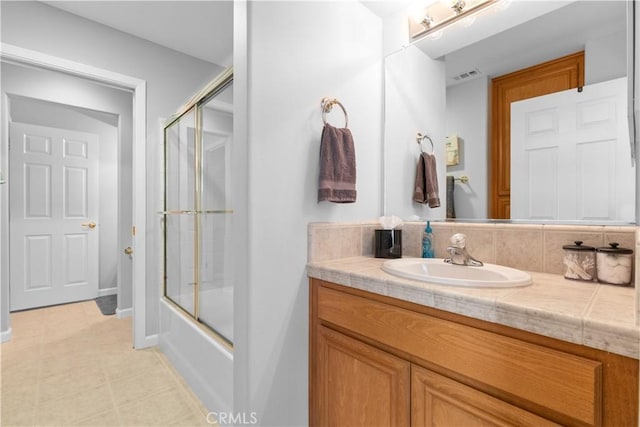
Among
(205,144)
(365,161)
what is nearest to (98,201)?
(205,144)

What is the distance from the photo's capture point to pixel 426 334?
2.88 feet

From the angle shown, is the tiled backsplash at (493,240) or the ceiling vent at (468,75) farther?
the ceiling vent at (468,75)

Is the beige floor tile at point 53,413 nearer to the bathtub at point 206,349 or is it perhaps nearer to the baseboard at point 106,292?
the bathtub at point 206,349

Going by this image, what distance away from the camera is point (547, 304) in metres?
0.71

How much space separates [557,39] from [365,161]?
0.89 metres

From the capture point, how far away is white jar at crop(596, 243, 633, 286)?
3.01ft

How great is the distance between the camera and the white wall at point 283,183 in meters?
1.16

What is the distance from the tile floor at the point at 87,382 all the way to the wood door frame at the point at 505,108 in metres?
1.82

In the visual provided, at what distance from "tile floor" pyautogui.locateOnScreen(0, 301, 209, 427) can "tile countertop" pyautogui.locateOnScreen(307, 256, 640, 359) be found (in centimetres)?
137

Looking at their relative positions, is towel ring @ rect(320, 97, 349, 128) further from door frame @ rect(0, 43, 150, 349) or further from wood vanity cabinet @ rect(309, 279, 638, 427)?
door frame @ rect(0, 43, 150, 349)

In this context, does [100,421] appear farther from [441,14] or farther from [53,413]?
[441,14]

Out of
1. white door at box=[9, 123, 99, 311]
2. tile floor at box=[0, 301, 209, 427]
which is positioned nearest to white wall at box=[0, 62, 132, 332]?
tile floor at box=[0, 301, 209, 427]

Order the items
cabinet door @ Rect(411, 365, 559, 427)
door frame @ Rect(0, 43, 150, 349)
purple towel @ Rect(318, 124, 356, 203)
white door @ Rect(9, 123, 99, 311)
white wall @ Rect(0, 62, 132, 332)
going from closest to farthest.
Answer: cabinet door @ Rect(411, 365, 559, 427)
purple towel @ Rect(318, 124, 356, 203)
door frame @ Rect(0, 43, 150, 349)
white wall @ Rect(0, 62, 132, 332)
white door @ Rect(9, 123, 99, 311)

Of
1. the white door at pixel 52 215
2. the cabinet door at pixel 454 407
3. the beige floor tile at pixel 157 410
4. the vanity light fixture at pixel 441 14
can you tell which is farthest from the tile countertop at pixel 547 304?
the white door at pixel 52 215
